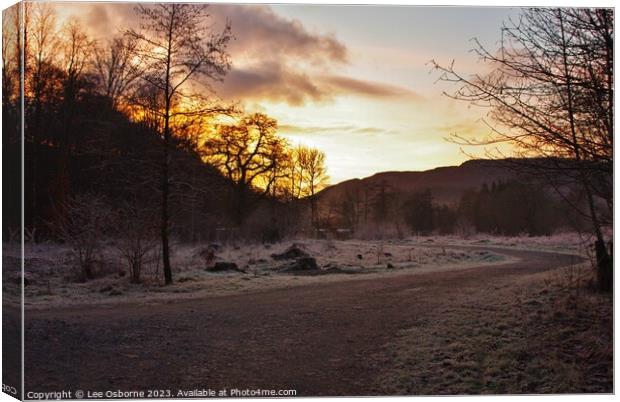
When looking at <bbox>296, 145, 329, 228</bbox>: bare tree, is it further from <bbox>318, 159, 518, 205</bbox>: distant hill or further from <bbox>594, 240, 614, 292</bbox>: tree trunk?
<bbox>594, 240, 614, 292</bbox>: tree trunk

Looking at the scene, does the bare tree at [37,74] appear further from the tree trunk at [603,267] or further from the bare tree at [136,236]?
the tree trunk at [603,267]

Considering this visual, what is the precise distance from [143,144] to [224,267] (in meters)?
3.75

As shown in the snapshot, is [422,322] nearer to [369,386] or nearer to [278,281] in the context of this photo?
[369,386]

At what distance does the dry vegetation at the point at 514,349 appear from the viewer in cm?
822

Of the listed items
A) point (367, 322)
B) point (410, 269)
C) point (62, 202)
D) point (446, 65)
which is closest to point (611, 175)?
point (446, 65)

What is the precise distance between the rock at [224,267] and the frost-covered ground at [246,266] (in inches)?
4.0

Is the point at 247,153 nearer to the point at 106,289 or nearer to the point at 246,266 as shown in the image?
the point at 106,289

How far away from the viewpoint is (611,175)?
28.9 ft

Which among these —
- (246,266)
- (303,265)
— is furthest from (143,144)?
(303,265)

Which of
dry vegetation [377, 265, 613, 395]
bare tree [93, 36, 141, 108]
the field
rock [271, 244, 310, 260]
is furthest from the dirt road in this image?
bare tree [93, 36, 141, 108]

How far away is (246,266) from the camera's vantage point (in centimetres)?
1566

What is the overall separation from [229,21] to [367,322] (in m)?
5.14

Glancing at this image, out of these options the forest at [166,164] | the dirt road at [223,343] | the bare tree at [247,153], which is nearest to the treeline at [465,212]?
the forest at [166,164]

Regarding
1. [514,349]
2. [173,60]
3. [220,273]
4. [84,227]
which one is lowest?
[514,349]
